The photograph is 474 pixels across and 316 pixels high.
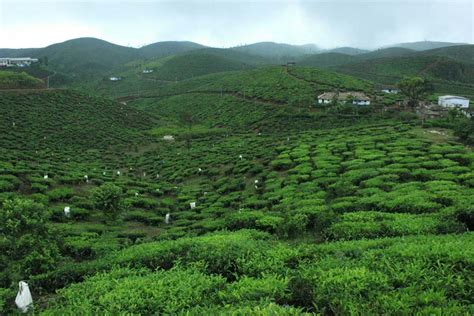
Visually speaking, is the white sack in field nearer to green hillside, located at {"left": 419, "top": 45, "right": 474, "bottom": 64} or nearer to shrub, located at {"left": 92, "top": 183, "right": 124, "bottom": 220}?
shrub, located at {"left": 92, "top": 183, "right": 124, "bottom": 220}

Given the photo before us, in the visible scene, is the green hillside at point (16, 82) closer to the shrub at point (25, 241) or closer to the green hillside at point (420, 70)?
the shrub at point (25, 241)

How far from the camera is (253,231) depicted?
12.5 metres

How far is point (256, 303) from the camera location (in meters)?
6.50

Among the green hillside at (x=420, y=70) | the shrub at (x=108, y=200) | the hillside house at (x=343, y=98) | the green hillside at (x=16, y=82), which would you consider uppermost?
the green hillside at (x=420, y=70)

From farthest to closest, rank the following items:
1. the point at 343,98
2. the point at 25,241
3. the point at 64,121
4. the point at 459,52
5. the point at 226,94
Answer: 1. the point at 459,52
2. the point at 226,94
3. the point at 343,98
4. the point at 64,121
5. the point at 25,241

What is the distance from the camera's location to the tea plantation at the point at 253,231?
691cm

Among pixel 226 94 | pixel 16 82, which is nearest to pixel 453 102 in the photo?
pixel 226 94

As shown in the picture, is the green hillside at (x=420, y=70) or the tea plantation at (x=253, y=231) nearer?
the tea plantation at (x=253, y=231)

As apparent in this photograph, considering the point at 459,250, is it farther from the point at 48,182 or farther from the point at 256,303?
the point at 48,182

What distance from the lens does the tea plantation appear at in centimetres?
691

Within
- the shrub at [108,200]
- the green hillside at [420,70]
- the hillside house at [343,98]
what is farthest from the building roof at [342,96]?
the shrub at [108,200]

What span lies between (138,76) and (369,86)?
339 feet

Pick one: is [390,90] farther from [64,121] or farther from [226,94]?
[64,121]

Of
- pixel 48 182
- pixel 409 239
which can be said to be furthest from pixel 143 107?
pixel 409 239
